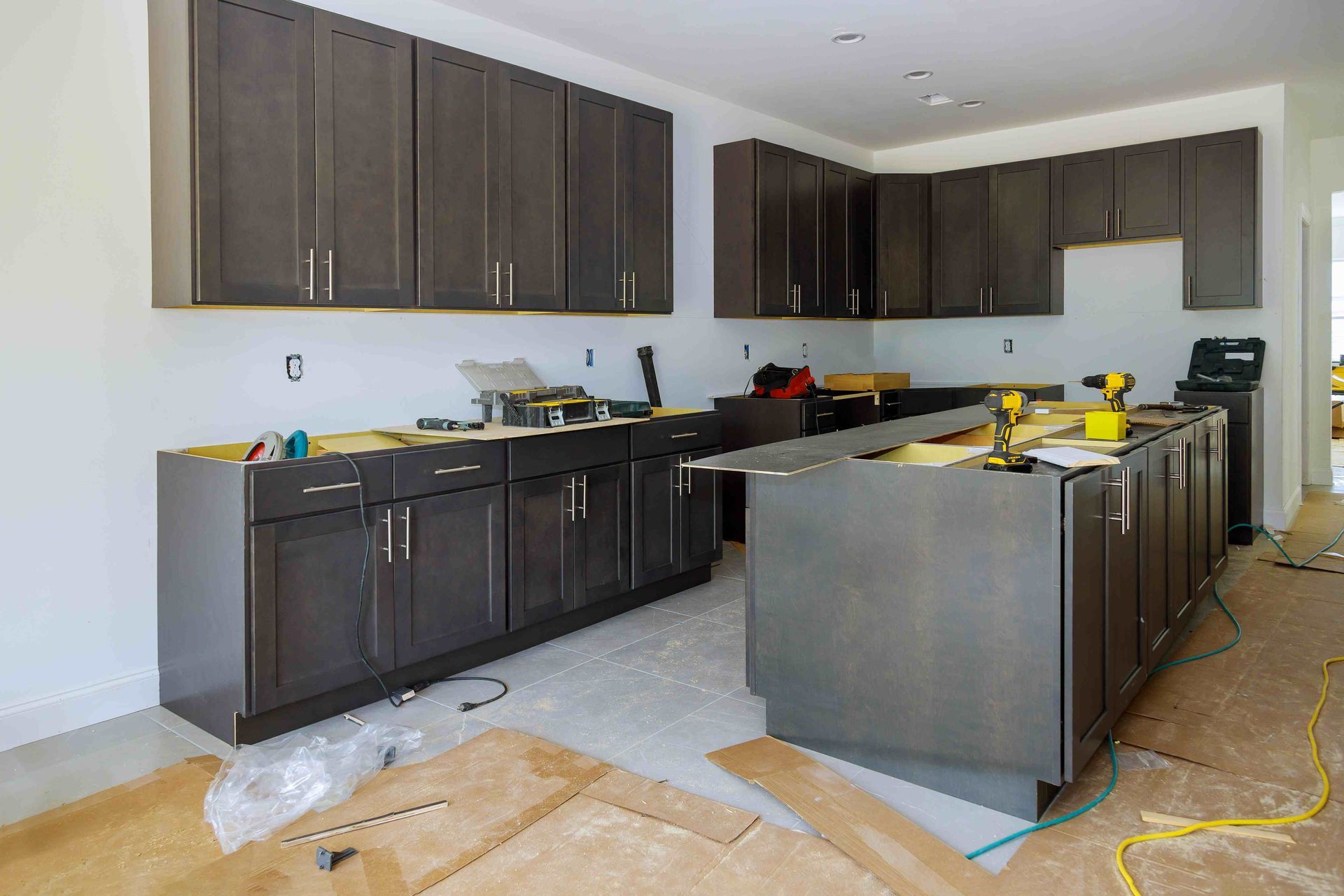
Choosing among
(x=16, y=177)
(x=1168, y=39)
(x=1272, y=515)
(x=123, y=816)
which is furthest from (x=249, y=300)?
(x=1272, y=515)

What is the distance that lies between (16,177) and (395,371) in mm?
1457

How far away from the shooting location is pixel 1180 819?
90.7 inches

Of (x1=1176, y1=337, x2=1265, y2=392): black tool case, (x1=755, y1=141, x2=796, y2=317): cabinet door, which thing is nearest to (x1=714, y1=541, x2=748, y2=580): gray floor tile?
(x1=755, y1=141, x2=796, y2=317): cabinet door

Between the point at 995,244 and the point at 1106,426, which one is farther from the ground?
the point at 995,244

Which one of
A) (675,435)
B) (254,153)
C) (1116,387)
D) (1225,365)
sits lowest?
(675,435)

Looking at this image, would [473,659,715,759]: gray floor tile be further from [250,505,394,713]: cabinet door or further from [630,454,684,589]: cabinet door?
[630,454,684,589]: cabinet door

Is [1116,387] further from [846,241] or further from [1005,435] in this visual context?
[846,241]

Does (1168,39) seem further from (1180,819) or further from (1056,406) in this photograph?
(1180,819)

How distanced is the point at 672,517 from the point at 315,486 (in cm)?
194

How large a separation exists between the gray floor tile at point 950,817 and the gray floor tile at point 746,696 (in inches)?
23.3

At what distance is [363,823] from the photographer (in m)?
2.35

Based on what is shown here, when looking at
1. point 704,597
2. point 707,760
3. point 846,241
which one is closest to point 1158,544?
point 707,760

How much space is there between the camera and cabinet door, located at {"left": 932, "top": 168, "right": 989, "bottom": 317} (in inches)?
255

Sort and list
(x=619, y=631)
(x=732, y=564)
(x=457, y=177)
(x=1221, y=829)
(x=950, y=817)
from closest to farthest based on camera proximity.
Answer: (x=1221, y=829), (x=950, y=817), (x=457, y=177), (x=619, y=631), (x=732, y=564)
